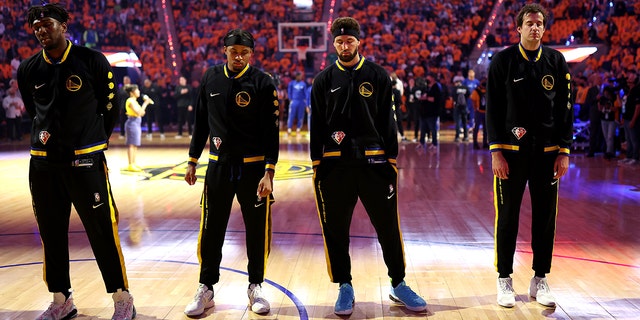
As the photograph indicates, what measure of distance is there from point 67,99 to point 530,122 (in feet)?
9.17

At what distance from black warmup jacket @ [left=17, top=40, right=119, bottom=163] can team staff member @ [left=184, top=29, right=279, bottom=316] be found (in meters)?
0.63

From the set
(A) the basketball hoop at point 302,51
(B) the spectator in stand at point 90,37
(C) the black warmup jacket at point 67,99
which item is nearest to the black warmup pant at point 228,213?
(C) the black warmup jacket at point 67,99

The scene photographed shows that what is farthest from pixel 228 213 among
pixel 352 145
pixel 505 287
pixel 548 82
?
pixel 548 82

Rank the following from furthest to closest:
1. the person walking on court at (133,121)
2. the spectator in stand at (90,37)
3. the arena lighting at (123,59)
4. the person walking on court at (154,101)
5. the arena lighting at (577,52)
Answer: the spectator in stand at (90,37) → the arena lighting at (123,59) → the arena lighting at (577,52) → the person walking on court at (154,101) → the person walking on court at (133,121)

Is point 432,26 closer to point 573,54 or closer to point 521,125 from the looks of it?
point 573,54

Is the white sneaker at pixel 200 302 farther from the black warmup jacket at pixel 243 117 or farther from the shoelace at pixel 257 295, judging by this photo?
the black warmup jacket at pixel 243 117

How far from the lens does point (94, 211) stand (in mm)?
3824

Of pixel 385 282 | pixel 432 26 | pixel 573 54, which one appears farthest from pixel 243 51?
pixel 432 26

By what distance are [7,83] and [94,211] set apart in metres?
19.6

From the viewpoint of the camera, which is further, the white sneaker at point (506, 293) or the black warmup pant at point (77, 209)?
the white sneaker at point (506, 293)

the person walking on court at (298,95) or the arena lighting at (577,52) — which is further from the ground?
the arena lighting at (577,52)

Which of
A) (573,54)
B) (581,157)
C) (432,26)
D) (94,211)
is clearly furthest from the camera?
(432,26)

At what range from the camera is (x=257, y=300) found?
13.8ft

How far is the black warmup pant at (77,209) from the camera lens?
12.5 feet
